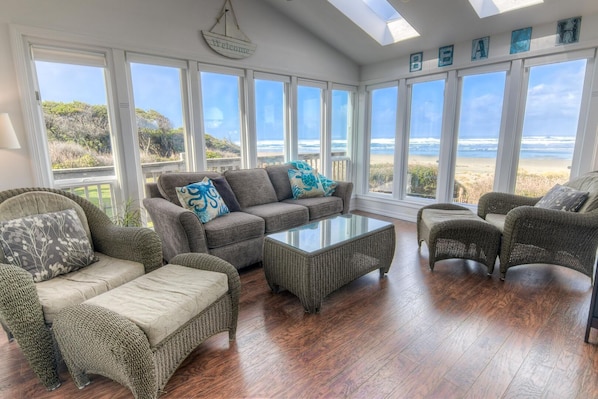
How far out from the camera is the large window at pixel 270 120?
411cm

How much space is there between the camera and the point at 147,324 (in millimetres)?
1362

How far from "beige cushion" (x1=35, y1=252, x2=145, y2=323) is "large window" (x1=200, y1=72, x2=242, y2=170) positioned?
198 cm

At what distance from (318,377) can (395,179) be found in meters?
3.72

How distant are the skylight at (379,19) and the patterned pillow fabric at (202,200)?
266 cm

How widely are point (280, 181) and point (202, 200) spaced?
1235 millimetres

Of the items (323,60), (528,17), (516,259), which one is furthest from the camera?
(323,60)

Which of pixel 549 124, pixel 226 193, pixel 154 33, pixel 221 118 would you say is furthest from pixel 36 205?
pixel 549 124

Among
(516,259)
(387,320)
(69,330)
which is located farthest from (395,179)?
(69,330)

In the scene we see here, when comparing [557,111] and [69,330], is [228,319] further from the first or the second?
[557,111]

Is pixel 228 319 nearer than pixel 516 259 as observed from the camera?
Yes

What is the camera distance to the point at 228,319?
6.11ft

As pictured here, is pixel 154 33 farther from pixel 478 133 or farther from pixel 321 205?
pixel 478 133

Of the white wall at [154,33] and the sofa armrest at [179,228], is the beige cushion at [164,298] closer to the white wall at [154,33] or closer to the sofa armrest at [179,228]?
the sofa armrest at [179,228]

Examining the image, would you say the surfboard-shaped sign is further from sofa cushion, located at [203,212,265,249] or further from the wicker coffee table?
the wicker coffee table
